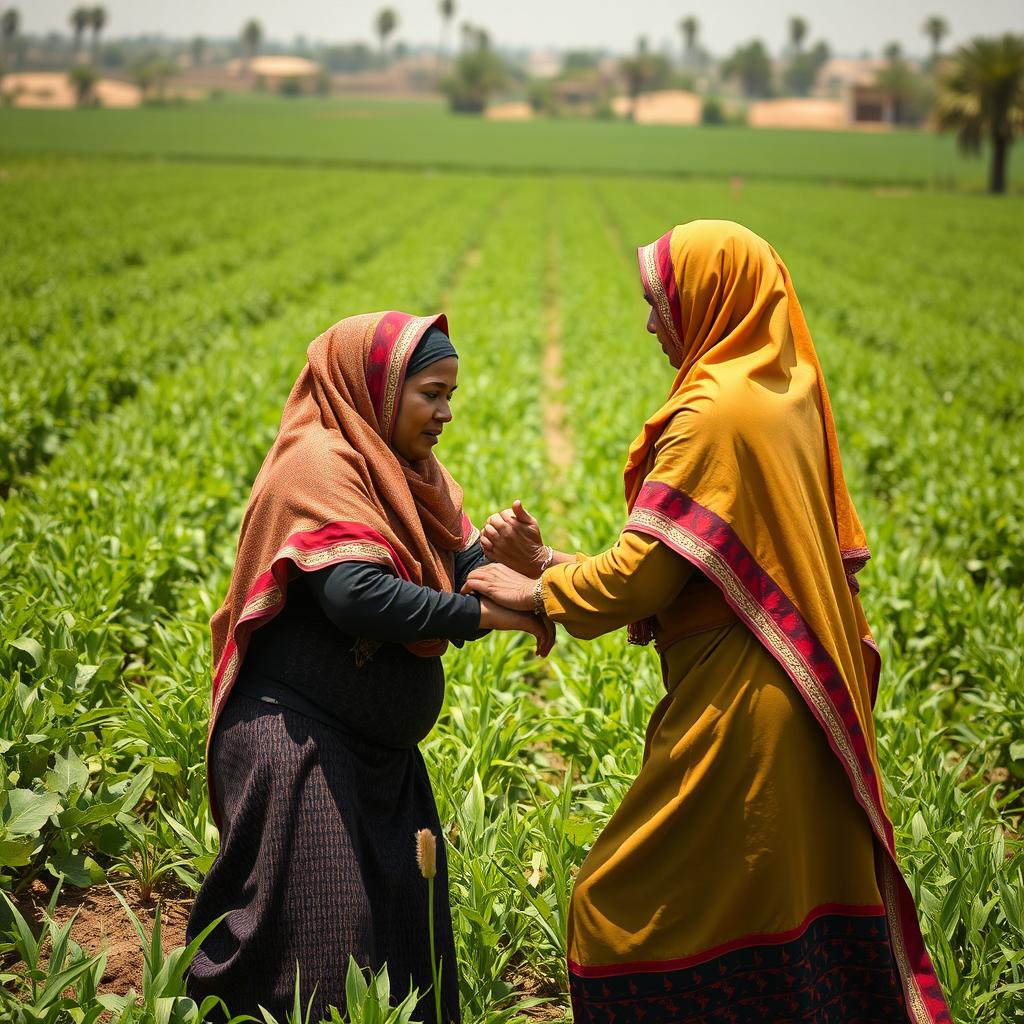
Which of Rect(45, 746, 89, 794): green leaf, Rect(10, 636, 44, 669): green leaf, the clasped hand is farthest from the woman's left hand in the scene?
Rect(10, 636, 44, 669): green leaf

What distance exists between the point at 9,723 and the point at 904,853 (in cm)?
275

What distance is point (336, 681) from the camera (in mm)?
2645

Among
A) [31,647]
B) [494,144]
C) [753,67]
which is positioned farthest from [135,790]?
[753,67]

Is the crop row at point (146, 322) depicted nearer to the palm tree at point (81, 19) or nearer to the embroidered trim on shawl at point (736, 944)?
the embroidered trim on shawl at point (736, 944)

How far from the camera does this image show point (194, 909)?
2.67 meters

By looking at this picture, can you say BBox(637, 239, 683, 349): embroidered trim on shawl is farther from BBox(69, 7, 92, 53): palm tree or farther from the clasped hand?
BBox(69, 7, 92, 53): palm tree

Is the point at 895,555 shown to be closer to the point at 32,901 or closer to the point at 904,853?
the point at 904,853

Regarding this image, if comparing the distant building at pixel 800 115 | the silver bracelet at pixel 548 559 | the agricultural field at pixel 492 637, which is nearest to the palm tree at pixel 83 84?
the distant building at pixel 800 115

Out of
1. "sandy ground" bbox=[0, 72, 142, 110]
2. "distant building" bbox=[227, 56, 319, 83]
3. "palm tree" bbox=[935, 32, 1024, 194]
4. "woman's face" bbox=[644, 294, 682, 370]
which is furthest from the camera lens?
"distant building" bbox=[227, 56, 319, 83]

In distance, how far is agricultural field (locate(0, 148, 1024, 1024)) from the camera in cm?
324

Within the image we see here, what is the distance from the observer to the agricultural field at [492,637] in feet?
10.6

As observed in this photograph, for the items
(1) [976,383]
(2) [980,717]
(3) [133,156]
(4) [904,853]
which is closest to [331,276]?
(1) [976,383]

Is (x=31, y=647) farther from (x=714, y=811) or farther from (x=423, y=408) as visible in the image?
(x=714, y=811)

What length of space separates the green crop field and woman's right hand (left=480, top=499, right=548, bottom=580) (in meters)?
56.1
